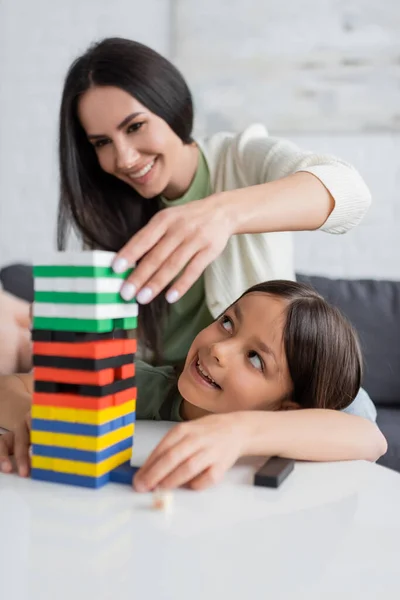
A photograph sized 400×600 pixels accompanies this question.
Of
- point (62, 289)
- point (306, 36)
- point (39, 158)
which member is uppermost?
point (306, 36)

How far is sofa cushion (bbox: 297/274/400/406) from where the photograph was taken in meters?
2.00

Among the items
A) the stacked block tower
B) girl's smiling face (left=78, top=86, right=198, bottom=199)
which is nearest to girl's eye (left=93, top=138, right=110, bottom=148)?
girl's smiling face (left=78, top=86, right=198, bottom=199)

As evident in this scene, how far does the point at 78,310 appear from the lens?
719mm

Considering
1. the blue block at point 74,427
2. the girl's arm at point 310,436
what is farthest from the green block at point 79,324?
the girl's arm at point 310,436

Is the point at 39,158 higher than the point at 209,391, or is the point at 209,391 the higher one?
the point at 39,158

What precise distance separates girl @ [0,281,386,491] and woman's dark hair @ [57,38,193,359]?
450 mm

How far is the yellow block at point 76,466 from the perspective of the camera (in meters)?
0.73

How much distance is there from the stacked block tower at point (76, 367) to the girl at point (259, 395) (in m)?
0.05

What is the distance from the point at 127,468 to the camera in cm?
77

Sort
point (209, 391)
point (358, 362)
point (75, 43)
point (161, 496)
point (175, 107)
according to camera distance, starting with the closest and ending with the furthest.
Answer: point (161, 496) < point (209, 391) < point (358, 362) < point (175, 107) < point (75, 43)

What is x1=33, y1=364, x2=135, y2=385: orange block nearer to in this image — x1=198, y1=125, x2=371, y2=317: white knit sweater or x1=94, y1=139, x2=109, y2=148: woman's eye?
x1=198, y1=125, x2=371, y2=317: white knit sweater

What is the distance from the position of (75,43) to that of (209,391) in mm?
2259

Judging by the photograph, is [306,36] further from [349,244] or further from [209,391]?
[209,391]

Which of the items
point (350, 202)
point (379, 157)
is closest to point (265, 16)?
point (379, 157)
